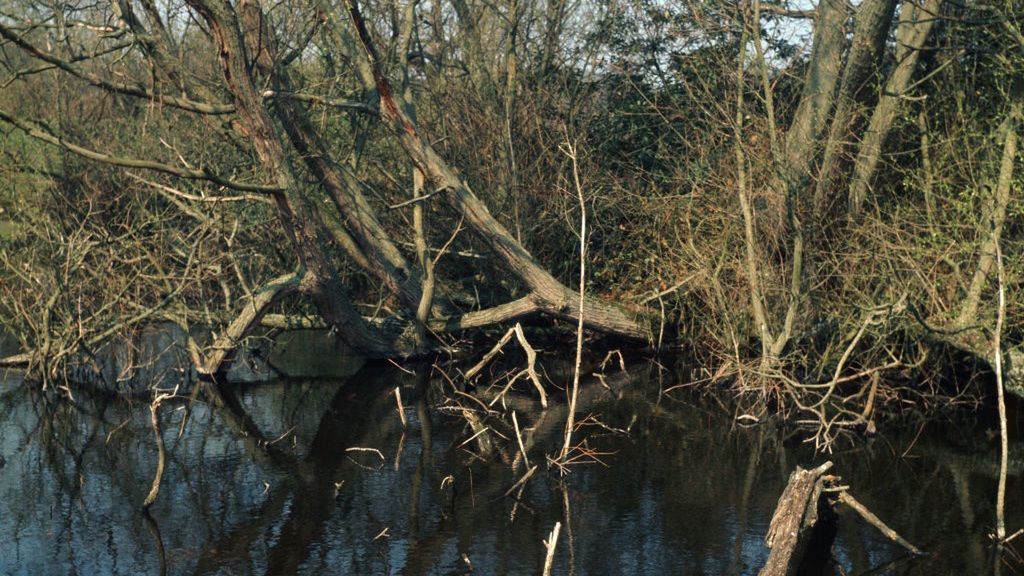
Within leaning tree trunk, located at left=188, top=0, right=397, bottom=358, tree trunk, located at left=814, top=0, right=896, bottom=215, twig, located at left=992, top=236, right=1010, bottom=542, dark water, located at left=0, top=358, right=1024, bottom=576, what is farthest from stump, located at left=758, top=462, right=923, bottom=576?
leaning tree trunk, located at left=188, top=0, right=397, bottom=358

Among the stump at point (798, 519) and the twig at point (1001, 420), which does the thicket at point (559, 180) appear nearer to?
the twig at point (1001, 420)

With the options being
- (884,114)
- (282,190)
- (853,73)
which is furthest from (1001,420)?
(282,190)

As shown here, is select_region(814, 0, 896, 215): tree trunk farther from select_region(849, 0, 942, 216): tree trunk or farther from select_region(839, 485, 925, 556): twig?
select_region(839, 485, 925, 556): twig

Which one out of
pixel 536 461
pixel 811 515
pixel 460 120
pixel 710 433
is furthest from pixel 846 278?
pixel 460 120

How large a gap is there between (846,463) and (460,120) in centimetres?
853

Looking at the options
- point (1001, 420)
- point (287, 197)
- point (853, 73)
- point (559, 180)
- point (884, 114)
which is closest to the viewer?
point (1001, 420)

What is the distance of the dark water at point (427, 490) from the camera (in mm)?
8703

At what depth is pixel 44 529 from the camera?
30.5 feet

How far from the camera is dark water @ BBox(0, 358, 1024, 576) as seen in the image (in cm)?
870

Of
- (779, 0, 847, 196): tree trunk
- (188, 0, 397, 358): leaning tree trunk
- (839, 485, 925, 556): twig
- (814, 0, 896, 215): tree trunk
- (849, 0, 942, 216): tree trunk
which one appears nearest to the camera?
(839, 485, 925, 556): twig

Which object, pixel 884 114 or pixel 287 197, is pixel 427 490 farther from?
pixel 884 114

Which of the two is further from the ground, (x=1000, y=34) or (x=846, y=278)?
(x=1000, y=34)

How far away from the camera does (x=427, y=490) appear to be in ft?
34.4

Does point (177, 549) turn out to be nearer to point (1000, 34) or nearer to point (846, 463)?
point (846, 463)
